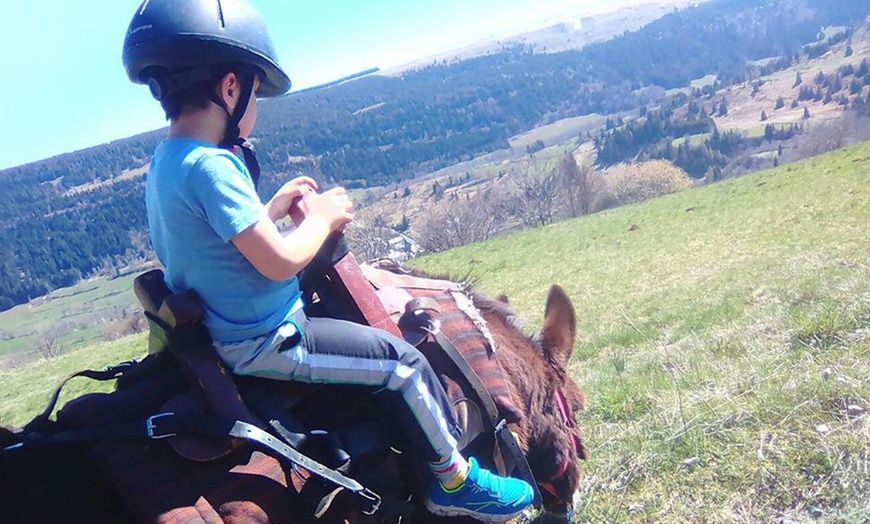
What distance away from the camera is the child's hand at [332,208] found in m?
2.22

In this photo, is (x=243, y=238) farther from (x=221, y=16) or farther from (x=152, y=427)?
(x=221, y=16)

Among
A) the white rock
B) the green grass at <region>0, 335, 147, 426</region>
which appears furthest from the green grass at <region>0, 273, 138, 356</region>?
the white rock

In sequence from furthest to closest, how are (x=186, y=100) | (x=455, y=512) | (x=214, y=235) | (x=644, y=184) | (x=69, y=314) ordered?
1. (x=69, y=314)
2. (x=644, y=184)
3. (x=455, y=512)
4. (x=186, y=100)
5. (x=214, y=235)

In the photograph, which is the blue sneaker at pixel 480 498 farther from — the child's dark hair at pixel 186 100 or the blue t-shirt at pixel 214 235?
the child's dark hair at pixel 186 100

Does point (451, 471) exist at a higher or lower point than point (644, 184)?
higher

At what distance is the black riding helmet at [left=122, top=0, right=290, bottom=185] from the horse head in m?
1.57

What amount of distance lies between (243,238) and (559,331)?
6.21 feet

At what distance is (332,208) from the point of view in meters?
2.25

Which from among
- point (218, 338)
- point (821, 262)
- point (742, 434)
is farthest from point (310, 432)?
point (821, 262)

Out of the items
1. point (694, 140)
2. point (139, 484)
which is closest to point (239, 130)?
point (139, 484)

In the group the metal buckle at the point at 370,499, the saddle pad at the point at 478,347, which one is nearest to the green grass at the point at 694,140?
the saddle pad at the point at 478,347

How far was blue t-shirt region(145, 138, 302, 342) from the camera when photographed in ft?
6.20

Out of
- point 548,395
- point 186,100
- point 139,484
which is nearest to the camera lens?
point 139,484

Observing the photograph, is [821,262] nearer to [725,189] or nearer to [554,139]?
[725,189]
